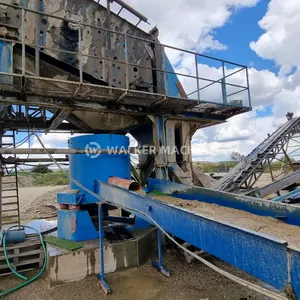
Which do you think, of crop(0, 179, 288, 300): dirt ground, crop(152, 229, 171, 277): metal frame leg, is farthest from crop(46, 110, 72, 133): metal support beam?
crop(0, 179, 288, 300): dirt ground

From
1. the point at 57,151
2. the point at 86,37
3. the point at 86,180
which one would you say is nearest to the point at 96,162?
the point at 86,180

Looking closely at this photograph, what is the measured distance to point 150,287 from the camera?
465cm

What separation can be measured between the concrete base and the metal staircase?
3.69 m

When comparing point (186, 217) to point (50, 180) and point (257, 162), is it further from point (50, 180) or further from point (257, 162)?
point (50, 180)

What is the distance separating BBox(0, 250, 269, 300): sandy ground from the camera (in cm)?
434

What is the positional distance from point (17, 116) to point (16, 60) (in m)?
2.26

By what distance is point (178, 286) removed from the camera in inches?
183

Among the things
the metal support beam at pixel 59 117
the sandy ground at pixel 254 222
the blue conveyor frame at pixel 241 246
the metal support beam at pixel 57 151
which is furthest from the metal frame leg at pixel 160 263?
the metal support beam at pixel 59 117

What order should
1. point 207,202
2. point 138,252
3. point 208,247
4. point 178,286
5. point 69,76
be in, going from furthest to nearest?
point 69,76, point 138,252, point 178,286, point 207,202, point 208,247

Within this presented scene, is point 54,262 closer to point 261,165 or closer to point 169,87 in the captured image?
point 169,87

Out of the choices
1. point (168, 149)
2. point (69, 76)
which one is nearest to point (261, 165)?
point (168, 149)

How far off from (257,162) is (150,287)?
6773 mm

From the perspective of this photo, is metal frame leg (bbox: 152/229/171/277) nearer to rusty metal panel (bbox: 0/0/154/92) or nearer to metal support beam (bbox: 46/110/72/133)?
metal support beam (bbox: 46/110/72/133)

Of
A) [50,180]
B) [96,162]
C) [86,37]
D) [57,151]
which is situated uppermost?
[86,37]
